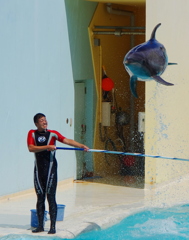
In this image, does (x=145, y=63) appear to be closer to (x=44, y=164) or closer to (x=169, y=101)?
(x=44, y=164)

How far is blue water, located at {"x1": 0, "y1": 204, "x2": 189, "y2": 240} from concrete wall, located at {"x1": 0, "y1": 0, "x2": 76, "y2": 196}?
2.38 metres

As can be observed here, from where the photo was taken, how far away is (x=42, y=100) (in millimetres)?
10891

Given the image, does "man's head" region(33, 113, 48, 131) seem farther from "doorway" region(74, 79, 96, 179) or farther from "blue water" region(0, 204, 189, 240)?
"doorway" region(74, 79, 96, 179)

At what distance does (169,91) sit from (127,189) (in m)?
2.39

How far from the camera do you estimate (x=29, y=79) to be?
10.5m

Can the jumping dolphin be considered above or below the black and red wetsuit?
above

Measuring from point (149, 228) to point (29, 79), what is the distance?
12.2 feet

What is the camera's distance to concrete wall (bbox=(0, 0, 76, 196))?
32.1 feet

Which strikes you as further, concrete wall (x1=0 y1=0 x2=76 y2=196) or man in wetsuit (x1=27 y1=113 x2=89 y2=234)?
concrete wall (x1=0 y1=0 x2=76 y2=196)

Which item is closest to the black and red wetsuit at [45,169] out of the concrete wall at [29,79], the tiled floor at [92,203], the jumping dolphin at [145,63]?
the tiled floor at [92,203]

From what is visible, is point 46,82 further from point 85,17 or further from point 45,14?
point 85,17

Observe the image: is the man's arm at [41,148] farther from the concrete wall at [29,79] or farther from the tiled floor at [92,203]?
the concrete wall at [29,79]

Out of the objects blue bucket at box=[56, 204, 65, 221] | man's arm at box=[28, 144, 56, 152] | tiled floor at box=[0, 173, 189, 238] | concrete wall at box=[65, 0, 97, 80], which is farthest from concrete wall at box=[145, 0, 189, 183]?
man's arm at box=[28, 144, 56, 152]

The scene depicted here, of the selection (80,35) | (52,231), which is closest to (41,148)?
(52,231)
